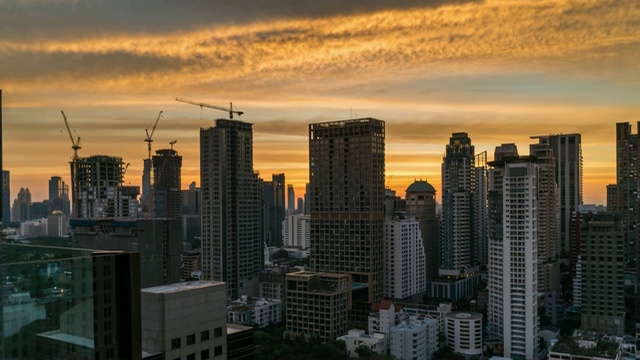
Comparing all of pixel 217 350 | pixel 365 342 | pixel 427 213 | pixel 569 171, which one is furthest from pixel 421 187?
pixel 217 350

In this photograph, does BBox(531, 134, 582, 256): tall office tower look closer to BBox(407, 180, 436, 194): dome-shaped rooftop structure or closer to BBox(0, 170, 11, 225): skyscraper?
BBox(407, 180, 436, 194): dome-shaped rooftop structure

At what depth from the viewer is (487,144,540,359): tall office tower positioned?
16.8 m

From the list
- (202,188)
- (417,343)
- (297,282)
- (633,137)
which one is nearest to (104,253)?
(417,343)

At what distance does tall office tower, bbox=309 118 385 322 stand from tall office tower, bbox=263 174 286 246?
897 inches

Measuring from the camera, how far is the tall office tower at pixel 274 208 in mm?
47656

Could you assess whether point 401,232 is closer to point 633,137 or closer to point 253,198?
point 253,198

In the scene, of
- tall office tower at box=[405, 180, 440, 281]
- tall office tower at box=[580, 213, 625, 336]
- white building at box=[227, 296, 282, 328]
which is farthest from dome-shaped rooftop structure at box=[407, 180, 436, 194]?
tall office tower at box=[580, 213, 625, 336]

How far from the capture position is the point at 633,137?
2920 centimetres

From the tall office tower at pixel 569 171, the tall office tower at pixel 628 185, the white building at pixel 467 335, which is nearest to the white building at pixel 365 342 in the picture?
the white building at pixel 467 335

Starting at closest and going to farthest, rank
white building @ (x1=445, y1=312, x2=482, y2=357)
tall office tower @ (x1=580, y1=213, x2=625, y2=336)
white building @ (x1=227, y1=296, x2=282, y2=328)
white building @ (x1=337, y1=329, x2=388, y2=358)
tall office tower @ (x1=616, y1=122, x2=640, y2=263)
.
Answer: white building @ (x1=337, y1=329, x2=388, y2=358)
white building @ (x1=445, y1=312, x2=482, y2=357)
tall office tower @ (x1=580, y1=213, x2=625, y2=336)
white building @ (x1=227, y1=296, x2=282, y2=328)
tall office tower @ (x1=616, y1=122, x2=640, y2=263)

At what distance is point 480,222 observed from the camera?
Answer: 112 ft

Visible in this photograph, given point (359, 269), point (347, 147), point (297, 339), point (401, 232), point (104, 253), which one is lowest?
point (297, 339)

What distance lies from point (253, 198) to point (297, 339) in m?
10.3

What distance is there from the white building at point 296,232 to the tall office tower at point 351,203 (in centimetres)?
2056
